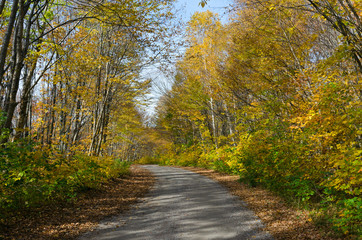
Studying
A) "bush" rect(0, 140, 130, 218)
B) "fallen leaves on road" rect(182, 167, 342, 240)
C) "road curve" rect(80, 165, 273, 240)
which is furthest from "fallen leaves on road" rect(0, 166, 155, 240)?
"fallen leaves on road" rect(182, 167, 342, 240)

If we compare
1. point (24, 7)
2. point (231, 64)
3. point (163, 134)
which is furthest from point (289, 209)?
point (163, 134)

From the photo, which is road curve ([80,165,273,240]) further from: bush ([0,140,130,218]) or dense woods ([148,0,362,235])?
bush ([0,140,130,218])

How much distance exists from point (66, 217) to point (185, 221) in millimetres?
2829

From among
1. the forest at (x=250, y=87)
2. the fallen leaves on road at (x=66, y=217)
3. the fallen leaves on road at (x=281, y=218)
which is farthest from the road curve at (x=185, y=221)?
the forest at (x=250, y=87)

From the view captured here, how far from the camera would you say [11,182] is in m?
4.37

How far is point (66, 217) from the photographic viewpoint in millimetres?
5332

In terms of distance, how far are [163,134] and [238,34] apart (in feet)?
69.6

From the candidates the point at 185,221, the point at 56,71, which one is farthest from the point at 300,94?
the point at 56,71

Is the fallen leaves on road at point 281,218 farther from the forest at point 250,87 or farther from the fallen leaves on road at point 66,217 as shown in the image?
the fallen leaves on road at point 66,217

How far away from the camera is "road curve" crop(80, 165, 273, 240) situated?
171 inches

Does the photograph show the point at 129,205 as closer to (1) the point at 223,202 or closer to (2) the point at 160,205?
(2) the point at 160,205

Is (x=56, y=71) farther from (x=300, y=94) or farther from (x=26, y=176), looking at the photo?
(x=300, y=94)

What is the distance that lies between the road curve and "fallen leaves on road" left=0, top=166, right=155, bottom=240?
0.40 metres

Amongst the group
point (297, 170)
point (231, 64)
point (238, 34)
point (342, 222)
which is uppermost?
point (238, 34)
